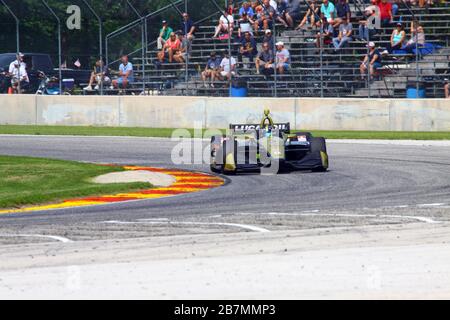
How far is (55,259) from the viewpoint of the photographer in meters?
11.3

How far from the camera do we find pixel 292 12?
35719 millimetres

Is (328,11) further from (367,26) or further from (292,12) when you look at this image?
(292,12)

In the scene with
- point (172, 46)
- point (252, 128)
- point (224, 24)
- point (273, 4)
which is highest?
point (273, 4)

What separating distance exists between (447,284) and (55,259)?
3793 millimetres

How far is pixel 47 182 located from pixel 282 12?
17.1 metres

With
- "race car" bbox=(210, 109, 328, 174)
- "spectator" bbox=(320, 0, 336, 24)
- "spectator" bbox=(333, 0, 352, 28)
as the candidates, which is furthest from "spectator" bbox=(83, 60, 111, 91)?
"race car" bbox=(210, 109, 328, 174)

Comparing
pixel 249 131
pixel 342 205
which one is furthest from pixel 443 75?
pixel 342 205

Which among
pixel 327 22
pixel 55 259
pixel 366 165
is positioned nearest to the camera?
pixel 55 259

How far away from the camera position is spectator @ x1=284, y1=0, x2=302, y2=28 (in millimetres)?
35500

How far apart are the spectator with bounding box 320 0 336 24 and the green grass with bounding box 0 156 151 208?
42.0ft

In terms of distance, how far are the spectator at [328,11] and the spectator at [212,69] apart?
3.45 metres

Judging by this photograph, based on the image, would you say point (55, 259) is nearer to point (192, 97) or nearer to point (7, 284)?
point (7, 284)

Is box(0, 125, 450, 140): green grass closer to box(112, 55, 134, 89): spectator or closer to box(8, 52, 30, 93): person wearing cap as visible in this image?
box(8, 52, 30, 93): person wearing cap

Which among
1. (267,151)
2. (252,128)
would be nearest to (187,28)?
(252,128)
